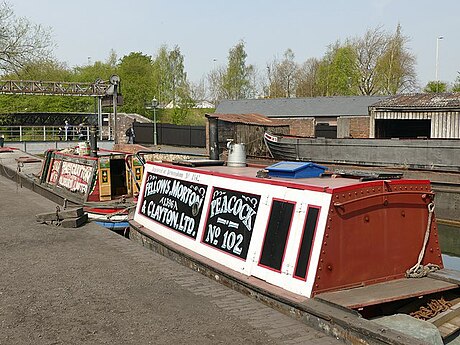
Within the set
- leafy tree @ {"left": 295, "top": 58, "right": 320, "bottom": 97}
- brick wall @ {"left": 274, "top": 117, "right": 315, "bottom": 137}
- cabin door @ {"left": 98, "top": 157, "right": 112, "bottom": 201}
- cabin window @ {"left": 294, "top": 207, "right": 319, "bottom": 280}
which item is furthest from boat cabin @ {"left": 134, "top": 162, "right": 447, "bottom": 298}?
leafy tree @ {"left": 295, "top": 58, "right": 320, "bottom": 97}

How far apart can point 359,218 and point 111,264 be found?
12.3 ft

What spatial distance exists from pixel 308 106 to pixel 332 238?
40149 millimetres

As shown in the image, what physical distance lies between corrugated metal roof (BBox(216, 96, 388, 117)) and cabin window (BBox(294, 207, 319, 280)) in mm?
35666

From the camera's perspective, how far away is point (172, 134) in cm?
4138

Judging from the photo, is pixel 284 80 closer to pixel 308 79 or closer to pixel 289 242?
pixel 308 79

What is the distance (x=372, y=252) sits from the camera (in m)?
5.48

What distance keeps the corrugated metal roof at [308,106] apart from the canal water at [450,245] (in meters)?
25.0

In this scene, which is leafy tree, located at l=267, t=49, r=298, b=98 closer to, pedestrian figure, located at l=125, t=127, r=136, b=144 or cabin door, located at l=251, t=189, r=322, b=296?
pedestrian figure, located at l=125, t=127, r=136, b=144

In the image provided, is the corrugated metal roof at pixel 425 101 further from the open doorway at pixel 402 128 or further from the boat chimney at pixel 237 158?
the boat chimney at pixel 237 158

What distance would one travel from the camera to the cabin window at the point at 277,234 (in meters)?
5.63

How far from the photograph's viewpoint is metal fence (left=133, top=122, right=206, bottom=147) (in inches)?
1556

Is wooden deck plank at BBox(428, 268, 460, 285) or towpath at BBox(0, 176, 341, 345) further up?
wooden deck plank at BBox(428, 268, 460, 285)

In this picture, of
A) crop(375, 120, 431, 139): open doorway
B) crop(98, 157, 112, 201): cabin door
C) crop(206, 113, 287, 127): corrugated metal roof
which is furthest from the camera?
crop(375, 120, 431, 139): open doorway

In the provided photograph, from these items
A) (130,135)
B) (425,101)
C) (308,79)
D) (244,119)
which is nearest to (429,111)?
(425,101)
